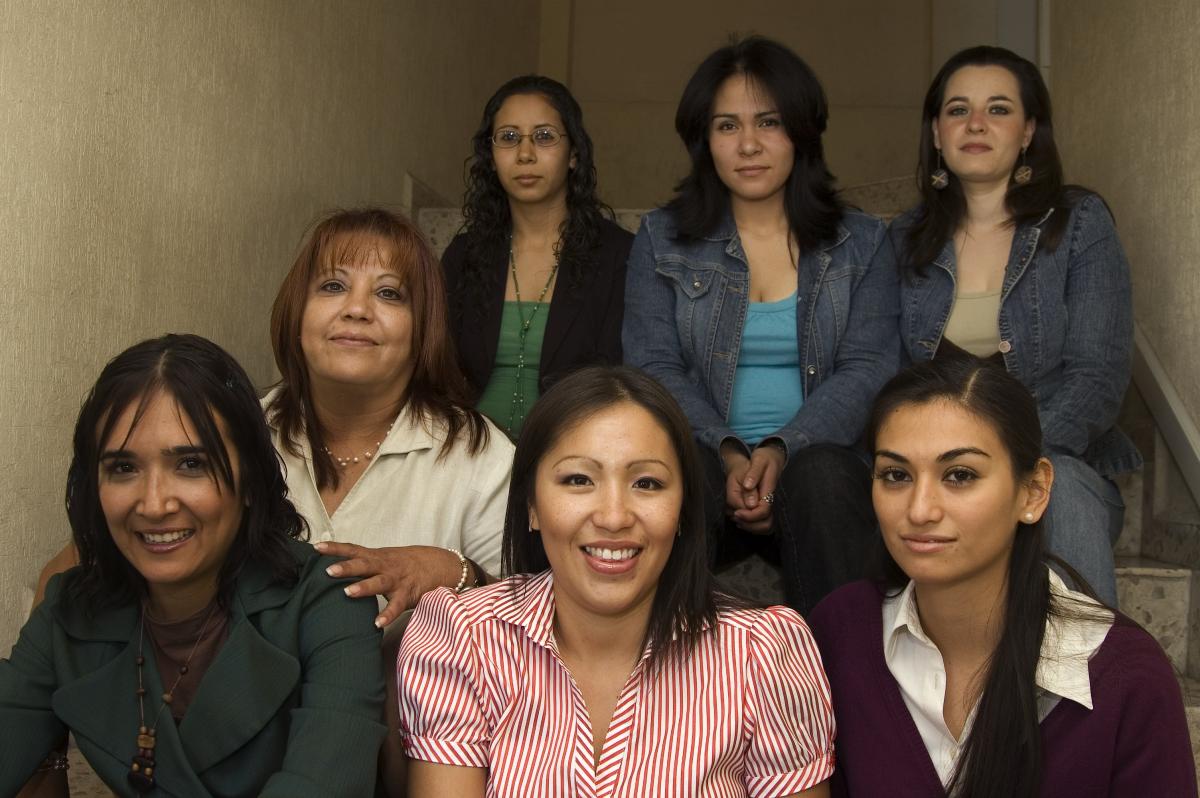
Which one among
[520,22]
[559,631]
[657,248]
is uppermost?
[520,22]

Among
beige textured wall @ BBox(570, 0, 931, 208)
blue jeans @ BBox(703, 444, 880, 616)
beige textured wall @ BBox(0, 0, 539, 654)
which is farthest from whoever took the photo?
beige textured wall @ BBox(570, 0, 931, 208)

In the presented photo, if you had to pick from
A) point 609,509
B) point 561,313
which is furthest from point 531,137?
point 609,509

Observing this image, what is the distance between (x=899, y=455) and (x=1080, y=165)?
7.02 feet

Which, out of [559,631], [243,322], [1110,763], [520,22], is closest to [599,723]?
[559,631]

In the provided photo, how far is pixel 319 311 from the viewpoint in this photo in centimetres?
212

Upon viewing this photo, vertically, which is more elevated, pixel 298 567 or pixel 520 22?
pixel 520 22

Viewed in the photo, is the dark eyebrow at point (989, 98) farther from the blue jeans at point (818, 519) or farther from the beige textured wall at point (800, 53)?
the beige textured wall at point (800, 53)

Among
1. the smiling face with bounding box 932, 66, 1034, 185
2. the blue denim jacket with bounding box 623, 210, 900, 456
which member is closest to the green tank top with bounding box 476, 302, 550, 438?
the blue denim jacket with bounding box 623, 210, 900, 456

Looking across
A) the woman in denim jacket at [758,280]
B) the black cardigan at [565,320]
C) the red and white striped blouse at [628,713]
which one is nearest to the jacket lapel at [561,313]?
the black cardigan at [565,320]

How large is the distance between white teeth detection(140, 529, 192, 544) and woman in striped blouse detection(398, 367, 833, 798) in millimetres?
332

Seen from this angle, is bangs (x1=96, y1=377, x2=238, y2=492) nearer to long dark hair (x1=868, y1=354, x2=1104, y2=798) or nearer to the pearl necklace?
the pearl necklace

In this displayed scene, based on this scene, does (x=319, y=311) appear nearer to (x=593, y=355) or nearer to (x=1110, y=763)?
(x=593, y=355)

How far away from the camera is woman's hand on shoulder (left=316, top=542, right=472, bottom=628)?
1.73 meters

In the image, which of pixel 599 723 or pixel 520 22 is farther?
pixel 520 22
